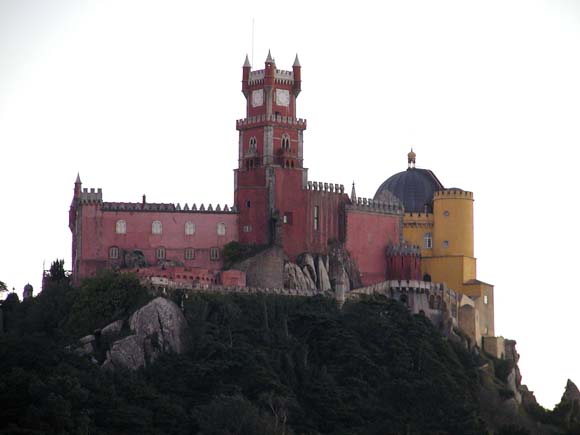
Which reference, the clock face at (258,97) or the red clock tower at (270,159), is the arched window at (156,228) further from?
the clock face at (258,97)

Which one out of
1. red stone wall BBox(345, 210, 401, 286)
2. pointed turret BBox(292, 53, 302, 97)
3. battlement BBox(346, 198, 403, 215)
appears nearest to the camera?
red stone wall BBox(345, 210, 401, 286)

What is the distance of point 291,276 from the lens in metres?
163

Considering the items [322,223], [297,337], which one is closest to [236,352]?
[297,337]

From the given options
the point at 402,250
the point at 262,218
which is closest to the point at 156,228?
the point at 262,218

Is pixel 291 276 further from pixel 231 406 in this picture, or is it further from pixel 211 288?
pixel 231 406

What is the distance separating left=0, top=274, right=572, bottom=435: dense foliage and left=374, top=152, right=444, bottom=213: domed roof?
14.3m

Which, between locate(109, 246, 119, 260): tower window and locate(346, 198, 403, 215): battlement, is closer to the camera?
locate(109, 246, 119, 260): tower window

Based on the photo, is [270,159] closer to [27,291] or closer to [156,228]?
[156,228]

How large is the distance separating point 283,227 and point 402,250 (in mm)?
9823

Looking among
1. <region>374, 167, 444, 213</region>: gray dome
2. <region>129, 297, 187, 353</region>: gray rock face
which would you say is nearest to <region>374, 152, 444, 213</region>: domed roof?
<region>374, 167, 444, 213</region>: gray dome

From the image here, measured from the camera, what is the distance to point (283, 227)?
165 m

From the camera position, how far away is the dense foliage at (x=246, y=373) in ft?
472

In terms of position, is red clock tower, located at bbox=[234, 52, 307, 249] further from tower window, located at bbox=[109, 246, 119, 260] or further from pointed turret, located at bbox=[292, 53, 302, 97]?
tower window, located at bbox=[109, 246, 119, 260]

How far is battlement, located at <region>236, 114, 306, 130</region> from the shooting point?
167 meters
